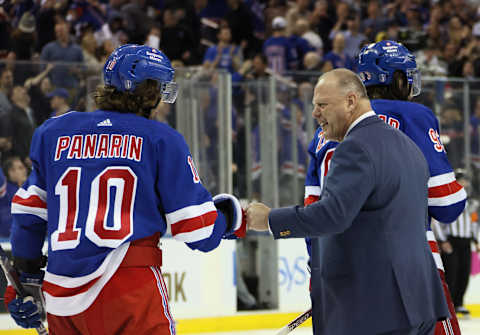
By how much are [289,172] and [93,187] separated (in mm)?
5513

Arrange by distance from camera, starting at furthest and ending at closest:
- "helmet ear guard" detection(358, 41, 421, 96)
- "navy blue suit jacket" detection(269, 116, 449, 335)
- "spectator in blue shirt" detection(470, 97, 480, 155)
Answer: "spectator in blue shirt" detection(470, 97, 480, 155) < "helmet ear guard" detection(358, 41, 421, 96) < "navy blue suit jacket" detection(269, 116, 449, 335)

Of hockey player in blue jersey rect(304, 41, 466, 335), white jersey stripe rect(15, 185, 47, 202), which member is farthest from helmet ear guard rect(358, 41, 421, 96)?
white jersey stripe rect(15, 185, 47, 202)

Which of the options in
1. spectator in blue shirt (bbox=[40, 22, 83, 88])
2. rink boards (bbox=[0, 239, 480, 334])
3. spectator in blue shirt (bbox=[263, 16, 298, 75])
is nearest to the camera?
rink boards (bbox=[0, 239, 480, 334])

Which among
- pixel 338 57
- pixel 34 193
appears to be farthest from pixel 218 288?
pixel 34 193

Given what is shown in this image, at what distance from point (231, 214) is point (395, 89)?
2.97 ft

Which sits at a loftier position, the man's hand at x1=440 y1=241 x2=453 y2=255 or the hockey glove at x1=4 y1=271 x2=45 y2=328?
the hockey glove at x1=4 y1=271 x2=45 y2=328

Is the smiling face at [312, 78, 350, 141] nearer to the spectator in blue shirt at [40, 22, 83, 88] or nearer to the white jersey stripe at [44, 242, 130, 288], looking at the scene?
the white jersey stripe at [44, 242, 130, 288]

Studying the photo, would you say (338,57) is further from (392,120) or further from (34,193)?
(34,193)

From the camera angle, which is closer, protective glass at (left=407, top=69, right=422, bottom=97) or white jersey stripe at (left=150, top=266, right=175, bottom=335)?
white jersey stripe at (left=150, top=266, right=175, bottom=335)

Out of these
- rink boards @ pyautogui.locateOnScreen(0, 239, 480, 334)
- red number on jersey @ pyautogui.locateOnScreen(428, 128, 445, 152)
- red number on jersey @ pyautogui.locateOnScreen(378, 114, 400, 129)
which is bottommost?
rink boards @ pyautogui.locateOnScreen(0, 239, 480, 334)

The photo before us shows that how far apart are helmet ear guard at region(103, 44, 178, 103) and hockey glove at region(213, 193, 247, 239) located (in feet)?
1.24

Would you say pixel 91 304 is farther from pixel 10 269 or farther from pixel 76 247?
pixel 10 269

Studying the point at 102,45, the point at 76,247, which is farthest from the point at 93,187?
the point at 102,45

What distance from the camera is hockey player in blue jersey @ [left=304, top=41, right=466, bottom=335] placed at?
327 centimetres
